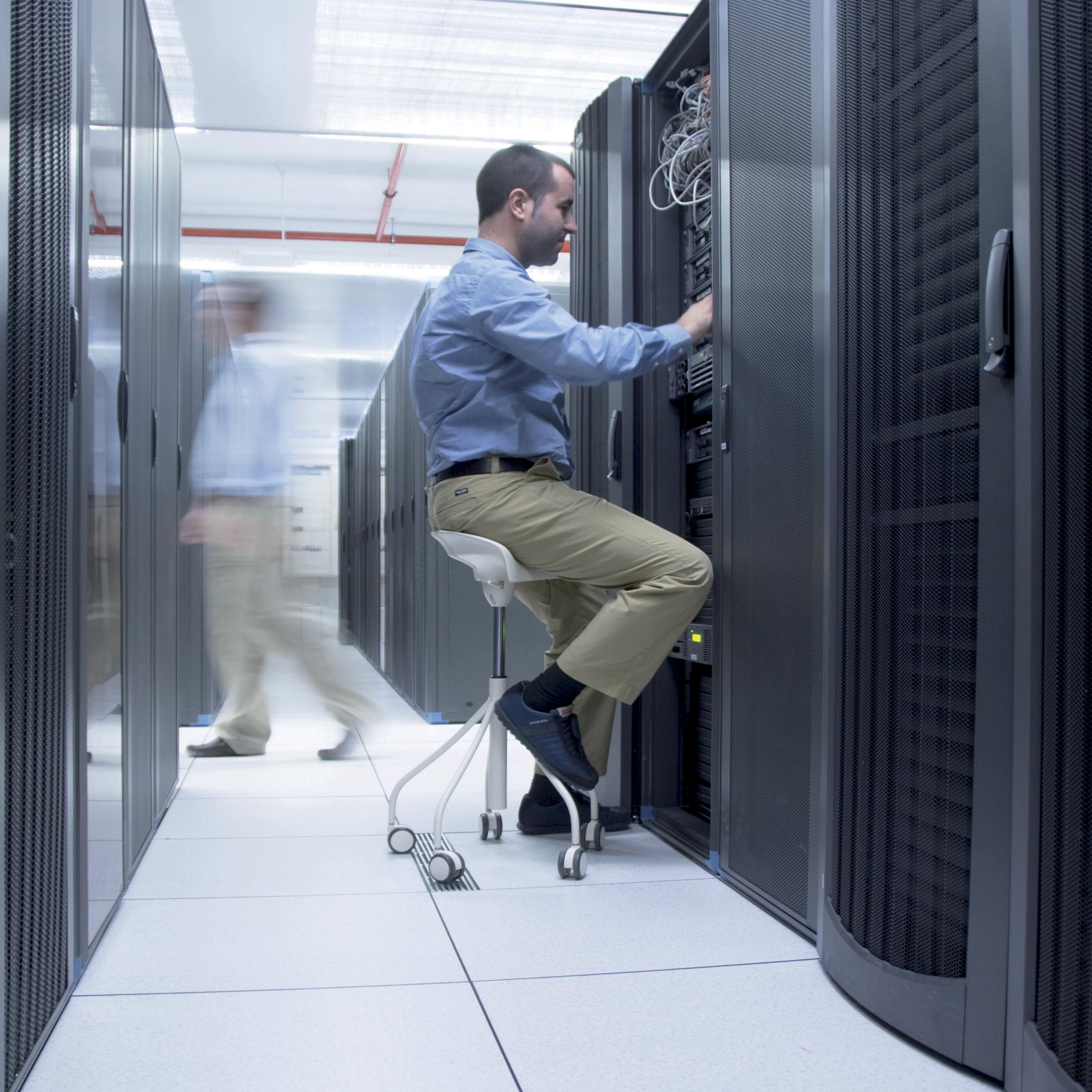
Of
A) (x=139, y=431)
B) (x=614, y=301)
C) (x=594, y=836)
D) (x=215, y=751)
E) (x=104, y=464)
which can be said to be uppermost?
(x=614, y=301)

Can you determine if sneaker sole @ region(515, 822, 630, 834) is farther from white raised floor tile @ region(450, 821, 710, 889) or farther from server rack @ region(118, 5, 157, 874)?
server rack @ region(118, 5, 157, 874)

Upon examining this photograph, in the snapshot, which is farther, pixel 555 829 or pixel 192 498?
pixel 192 498

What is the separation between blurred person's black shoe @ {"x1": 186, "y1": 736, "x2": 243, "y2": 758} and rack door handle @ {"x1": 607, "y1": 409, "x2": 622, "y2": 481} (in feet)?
6.14

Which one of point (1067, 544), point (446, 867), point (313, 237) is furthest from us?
point (313, 237)

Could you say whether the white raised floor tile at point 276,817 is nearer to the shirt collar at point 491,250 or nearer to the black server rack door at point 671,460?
the black server rack door at point 671,460

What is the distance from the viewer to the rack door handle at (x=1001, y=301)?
3.38 feet

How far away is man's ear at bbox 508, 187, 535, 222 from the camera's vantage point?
7.30ft

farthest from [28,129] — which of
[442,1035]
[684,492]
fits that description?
[684,492]

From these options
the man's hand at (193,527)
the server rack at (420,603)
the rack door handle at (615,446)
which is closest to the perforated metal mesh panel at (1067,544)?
the rack door handle at (615,446)

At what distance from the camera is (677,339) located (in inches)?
77.0

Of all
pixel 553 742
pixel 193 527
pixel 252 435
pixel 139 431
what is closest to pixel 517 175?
pixel 139 431

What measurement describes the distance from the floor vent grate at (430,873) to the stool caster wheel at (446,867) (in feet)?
0.03

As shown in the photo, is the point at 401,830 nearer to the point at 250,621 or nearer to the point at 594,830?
the point at 594,830

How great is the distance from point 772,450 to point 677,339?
35cm
